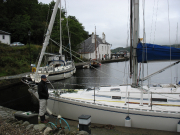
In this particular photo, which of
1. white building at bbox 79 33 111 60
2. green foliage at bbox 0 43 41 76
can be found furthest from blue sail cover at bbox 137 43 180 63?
white building at bbox 79 33 111 60

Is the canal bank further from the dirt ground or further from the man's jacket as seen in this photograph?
the man's jacket

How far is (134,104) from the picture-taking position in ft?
24.0

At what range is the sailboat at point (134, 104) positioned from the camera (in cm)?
664

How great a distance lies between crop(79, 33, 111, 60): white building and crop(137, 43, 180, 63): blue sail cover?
44241 millimetres

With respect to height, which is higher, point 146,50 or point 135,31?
point 135,31

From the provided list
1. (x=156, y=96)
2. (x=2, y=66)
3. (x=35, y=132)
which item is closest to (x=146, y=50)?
(x=156, y=96)

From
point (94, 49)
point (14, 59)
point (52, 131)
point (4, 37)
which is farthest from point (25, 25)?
point (52, 131)

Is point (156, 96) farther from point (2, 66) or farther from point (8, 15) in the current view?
point (8, 15)

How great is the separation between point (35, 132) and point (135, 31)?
5998 mm

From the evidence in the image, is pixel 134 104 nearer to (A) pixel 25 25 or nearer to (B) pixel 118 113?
(B) pixel 118 113

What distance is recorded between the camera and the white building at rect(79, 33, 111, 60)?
5718cm

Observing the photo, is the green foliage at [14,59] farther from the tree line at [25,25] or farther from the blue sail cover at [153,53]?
the blue sail cover at [153,53]

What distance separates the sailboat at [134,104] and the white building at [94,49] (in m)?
43.8

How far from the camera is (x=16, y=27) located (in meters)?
39.0
